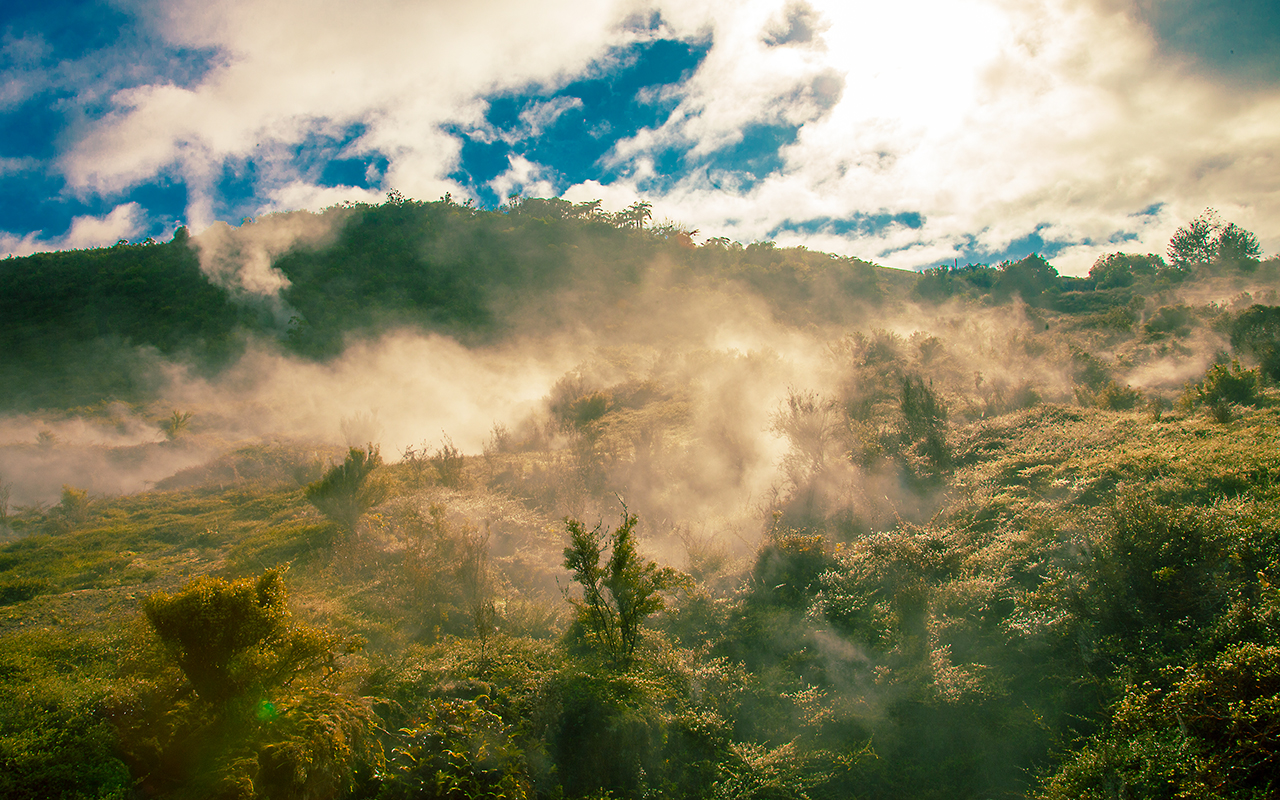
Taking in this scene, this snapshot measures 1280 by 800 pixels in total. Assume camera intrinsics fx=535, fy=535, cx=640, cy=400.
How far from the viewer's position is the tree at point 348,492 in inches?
455

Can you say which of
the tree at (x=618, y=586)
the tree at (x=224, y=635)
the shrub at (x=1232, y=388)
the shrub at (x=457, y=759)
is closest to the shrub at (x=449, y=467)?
the tree at (x=618, y=586)

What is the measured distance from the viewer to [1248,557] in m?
6.49

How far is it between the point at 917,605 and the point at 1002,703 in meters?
1.80

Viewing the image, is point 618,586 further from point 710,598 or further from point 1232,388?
point 1232,388

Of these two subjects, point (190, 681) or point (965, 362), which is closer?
point (190, 681)

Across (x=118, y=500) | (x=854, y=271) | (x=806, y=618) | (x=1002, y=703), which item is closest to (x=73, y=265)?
A: (x=118, y=500)

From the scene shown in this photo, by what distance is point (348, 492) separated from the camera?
1179 centimetres

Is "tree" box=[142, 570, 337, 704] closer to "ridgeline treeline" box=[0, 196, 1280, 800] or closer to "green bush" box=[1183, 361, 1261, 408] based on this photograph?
"ridgeline treeline" box=[0, 196, 1280, 800]

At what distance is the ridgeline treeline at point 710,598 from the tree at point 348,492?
0.06m

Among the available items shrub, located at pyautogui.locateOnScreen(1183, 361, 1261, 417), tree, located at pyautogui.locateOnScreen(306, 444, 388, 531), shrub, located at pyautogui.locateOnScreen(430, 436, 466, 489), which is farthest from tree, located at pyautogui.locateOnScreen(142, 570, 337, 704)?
shrub, located at pyautogui.locateOnScreen(1183, 361, 1261, 417)

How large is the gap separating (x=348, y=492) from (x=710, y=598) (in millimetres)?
8128

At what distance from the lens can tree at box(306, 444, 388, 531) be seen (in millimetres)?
11547

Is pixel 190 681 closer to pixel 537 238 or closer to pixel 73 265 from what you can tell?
pixel 73 265

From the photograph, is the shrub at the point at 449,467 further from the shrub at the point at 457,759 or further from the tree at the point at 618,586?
the shrub at the point at 457,759
